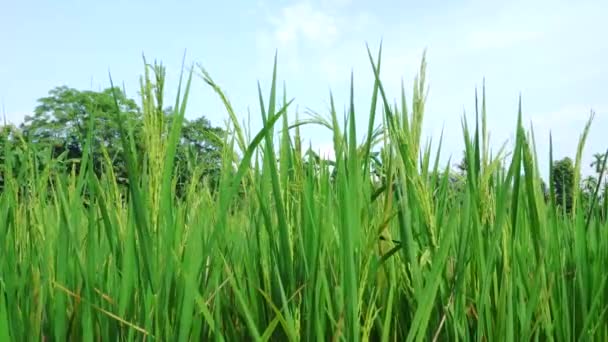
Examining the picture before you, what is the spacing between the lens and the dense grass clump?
2.97 feet

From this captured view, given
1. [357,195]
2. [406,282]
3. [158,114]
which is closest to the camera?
[158,114]

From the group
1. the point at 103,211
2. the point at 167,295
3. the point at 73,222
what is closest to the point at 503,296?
the point at 167,295

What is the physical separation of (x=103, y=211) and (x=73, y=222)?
0.29 meters

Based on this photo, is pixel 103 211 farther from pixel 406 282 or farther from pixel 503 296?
pixel 503 296

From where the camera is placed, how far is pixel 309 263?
1.04 metres

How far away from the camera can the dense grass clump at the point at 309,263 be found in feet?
2.97

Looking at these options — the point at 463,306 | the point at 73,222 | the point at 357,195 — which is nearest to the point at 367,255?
the point at 357,195

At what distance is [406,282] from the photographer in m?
1.11

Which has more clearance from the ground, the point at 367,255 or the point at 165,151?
the point at 165,151

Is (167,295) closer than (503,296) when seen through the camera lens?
Yes

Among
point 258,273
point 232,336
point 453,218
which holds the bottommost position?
point 232,336

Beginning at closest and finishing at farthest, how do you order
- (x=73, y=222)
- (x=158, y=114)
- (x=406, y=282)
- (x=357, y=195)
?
(x=158, y=114) < (x=357, y=195) < (x=406, y=282) < (x=73, y=222)

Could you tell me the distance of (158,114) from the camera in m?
0.87

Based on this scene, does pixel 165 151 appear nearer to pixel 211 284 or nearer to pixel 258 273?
pixel 211 284
